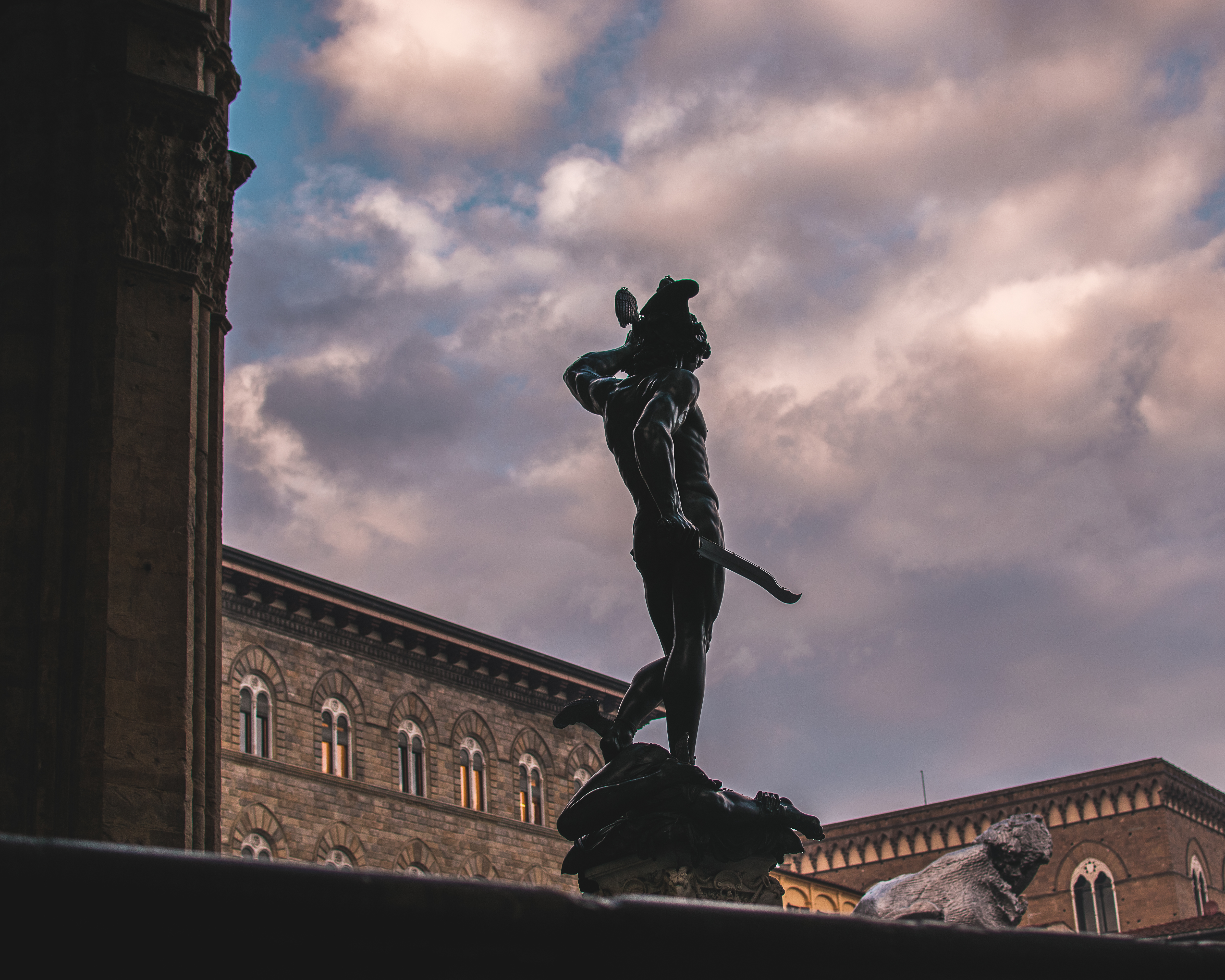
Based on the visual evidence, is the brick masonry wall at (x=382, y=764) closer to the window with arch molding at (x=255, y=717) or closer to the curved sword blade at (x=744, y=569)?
the window with arch molding at (x=255, y=717)

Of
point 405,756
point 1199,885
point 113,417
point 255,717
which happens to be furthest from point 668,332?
point 1199,885

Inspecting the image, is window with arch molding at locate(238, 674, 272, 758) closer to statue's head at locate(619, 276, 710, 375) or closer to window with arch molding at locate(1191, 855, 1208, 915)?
statue's head at locate(619, 276, 710, 375)

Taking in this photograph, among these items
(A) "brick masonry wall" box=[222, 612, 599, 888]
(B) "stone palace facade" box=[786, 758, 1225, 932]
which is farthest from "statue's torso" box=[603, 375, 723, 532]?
(B) "stone palace facade" box=[786, 758, 1225, 932]

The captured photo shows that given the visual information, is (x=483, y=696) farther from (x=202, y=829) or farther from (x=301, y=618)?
(x=202, y=829)

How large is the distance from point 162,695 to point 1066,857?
5207 centimetres

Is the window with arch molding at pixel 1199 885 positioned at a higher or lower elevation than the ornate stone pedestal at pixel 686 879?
higher

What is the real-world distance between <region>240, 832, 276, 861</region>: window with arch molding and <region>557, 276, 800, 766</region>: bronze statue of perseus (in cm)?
2808

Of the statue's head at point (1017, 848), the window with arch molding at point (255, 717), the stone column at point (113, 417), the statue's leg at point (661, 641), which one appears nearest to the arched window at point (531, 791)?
the window with arch molding at point (255, 717)

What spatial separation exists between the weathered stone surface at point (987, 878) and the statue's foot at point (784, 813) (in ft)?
12.1

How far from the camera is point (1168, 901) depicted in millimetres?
54562

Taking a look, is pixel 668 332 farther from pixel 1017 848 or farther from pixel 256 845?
pixel 256 845

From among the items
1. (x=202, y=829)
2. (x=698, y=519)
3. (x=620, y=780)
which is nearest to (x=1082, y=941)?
(x=620, y=780)

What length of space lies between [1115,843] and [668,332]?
177 feet

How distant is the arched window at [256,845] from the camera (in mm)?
33031
